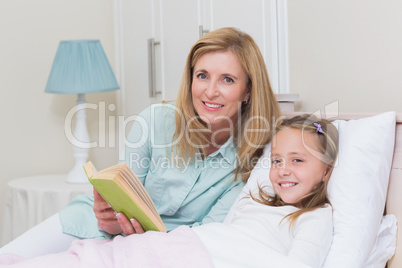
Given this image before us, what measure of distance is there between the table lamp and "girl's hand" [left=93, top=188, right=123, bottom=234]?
45.8 inches

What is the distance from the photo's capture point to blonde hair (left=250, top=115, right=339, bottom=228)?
140cm

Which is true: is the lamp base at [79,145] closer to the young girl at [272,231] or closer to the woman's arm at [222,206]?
the woman's arm at [222,206]

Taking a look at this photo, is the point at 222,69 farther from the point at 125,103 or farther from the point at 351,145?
the point at 125,103

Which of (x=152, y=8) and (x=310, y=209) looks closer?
(x=310, y=209)

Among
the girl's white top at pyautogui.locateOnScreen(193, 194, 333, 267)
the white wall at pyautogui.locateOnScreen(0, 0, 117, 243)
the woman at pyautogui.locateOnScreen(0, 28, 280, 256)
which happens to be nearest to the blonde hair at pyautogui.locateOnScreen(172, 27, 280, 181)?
the woman at pyautogui.locateOnScreen(0, 28, 280, 256)

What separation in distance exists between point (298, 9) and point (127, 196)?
3.72 feet

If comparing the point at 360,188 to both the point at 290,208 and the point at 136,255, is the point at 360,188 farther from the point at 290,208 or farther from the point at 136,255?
the point at 136,255

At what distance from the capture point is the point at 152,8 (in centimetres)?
290

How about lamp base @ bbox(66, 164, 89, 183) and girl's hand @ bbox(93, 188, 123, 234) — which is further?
lamp base @ bbox(66, 164, 89, 183)

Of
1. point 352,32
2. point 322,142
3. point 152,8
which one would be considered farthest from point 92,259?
point 152,8

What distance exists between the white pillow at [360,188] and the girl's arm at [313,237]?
0.02 m

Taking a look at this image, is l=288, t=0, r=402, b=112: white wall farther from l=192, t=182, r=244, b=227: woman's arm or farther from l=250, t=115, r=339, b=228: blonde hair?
l=192, t=182, r=244, b=227: woman's arm

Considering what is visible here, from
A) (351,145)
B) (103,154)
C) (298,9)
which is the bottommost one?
(103,154)

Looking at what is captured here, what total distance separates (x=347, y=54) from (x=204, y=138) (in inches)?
21.4
